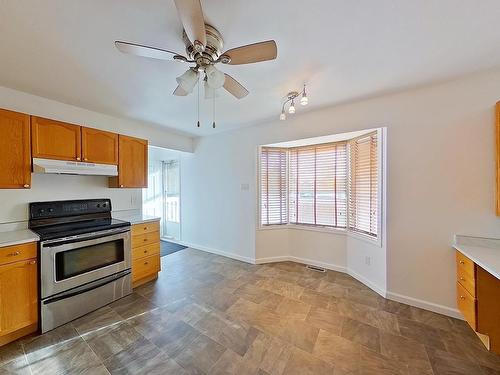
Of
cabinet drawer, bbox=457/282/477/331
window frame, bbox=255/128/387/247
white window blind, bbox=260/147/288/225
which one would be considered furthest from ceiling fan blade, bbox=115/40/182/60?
cabinet drawer, bbox=457/282/477/331

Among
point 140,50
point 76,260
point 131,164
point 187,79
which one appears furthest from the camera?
point 131,164

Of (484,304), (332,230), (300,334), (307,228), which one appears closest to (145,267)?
(300,334)

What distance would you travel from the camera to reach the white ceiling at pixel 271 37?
126 centimetres

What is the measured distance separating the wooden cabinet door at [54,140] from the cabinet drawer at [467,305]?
4.41 metres

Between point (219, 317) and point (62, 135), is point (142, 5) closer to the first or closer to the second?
point (62, 135)

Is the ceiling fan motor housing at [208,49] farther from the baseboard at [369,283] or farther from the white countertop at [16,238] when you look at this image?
the baseboard at [369,283]

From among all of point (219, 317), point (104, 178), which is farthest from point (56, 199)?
point (219, 317)

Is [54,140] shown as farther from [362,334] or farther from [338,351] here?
[362,334]

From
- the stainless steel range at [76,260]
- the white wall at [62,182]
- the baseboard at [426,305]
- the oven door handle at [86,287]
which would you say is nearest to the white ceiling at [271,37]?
the white wall at [62,182]

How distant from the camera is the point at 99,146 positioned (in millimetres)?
2691

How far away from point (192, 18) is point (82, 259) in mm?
2628

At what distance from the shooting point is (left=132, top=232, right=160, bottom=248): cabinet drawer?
2.83 metres

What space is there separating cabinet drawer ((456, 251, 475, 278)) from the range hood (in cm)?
414

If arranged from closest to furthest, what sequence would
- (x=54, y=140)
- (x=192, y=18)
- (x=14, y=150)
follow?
(x=192, y=18)
(x=14, y=150)
(x=54, y=140)
